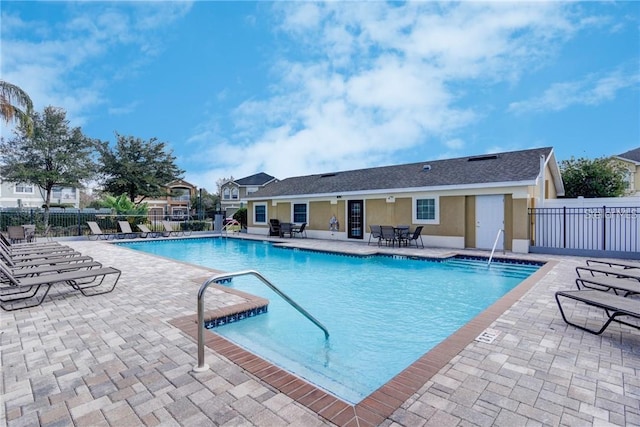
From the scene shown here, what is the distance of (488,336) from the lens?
159 inches

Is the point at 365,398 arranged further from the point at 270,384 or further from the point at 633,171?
the point at 633,171

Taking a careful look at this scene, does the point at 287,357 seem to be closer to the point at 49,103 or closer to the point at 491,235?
the point at 491,235

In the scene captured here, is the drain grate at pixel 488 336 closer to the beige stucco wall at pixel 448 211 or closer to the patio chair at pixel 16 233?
the beige stucco wall at pixel 448 211

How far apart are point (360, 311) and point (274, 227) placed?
573 inches

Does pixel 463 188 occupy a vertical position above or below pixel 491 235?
above

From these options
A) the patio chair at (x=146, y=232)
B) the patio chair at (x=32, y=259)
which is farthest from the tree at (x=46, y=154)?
the patio chair at (x=32, y=259)

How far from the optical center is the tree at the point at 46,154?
23766mm

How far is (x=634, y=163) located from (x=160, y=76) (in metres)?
38.2

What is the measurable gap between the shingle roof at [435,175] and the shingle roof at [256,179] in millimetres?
26353

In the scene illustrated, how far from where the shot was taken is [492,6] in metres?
11.3

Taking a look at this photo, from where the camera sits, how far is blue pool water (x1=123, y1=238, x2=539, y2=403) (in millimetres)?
4137

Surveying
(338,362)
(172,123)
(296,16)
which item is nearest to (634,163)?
(296,16)

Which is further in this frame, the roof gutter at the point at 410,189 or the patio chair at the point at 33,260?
the roof gutter at the point at 410,189

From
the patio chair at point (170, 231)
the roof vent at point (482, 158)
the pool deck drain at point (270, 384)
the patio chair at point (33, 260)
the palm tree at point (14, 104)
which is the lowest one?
the pool deck drain at point (270, 384)
